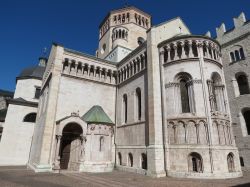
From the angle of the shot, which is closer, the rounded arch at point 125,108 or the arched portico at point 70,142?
the arched portico at point 70,142

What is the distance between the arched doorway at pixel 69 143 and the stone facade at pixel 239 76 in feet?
62.9

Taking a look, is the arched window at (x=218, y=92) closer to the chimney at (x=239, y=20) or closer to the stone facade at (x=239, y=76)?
the stone facade at (x=239, y=76)

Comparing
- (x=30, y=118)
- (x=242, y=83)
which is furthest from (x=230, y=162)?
(x=30, y=118)

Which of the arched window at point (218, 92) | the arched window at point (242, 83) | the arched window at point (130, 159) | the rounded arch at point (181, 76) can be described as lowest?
the arched window at point (130, 159)

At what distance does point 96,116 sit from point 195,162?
11.6 meters

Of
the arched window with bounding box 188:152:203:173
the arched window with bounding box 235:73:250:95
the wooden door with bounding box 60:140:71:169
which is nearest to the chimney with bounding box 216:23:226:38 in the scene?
the arched window with bounding box 235:73:250:95

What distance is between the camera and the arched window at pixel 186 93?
17522 millimetres

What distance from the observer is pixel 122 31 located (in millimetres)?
33469

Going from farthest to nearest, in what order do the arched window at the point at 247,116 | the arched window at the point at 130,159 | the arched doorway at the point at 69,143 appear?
the arched window at the point at 247,116 < the arched doorway at the point at 69,143 < the arched window at the point at 130,159

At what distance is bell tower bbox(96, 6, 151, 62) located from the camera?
32.4 meters

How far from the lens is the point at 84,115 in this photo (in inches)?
887

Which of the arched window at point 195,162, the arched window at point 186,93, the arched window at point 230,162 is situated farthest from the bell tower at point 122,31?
the arched window at point 230,162

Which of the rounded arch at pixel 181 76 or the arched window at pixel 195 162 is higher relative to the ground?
the rounded arch at pixel 181 76

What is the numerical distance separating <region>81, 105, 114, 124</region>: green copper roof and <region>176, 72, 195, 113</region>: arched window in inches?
353
